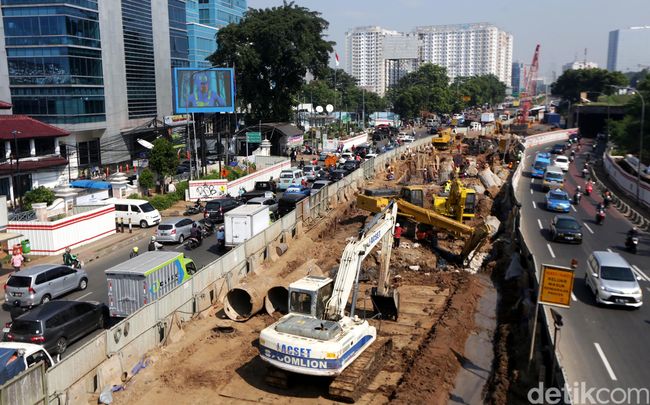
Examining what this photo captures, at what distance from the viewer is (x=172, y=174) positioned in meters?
46.8

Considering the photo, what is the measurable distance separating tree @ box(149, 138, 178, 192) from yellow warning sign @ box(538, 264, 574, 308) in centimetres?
3527

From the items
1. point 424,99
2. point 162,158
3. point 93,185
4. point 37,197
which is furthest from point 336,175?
point 424,99

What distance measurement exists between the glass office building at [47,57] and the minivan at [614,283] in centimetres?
4702

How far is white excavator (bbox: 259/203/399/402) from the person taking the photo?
45.9 ft

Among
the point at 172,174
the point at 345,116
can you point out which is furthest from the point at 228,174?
the point at 345,116

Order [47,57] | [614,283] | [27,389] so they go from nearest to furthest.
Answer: [27,389] → [614,283] → [47,57]

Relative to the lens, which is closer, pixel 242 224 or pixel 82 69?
pixel 242 224

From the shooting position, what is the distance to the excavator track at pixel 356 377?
14539mm

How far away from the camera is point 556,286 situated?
1351 centimetres

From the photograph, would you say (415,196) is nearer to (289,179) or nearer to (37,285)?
(289,179)

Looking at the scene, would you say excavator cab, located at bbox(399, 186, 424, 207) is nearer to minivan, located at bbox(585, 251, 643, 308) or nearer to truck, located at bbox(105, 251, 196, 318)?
minivan, located at bbox(585, 251, 643, 308)

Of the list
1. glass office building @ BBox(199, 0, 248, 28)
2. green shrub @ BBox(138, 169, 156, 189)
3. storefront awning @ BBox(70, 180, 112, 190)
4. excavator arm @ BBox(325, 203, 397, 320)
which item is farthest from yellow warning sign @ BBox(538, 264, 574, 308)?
glass office building @ BBox(199, 0, 248, 28)

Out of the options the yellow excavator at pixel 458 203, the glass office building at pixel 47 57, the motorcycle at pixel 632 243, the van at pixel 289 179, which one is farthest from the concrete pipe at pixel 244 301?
the glass office building at pixel 47 57

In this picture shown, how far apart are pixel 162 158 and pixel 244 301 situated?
85.3ft
